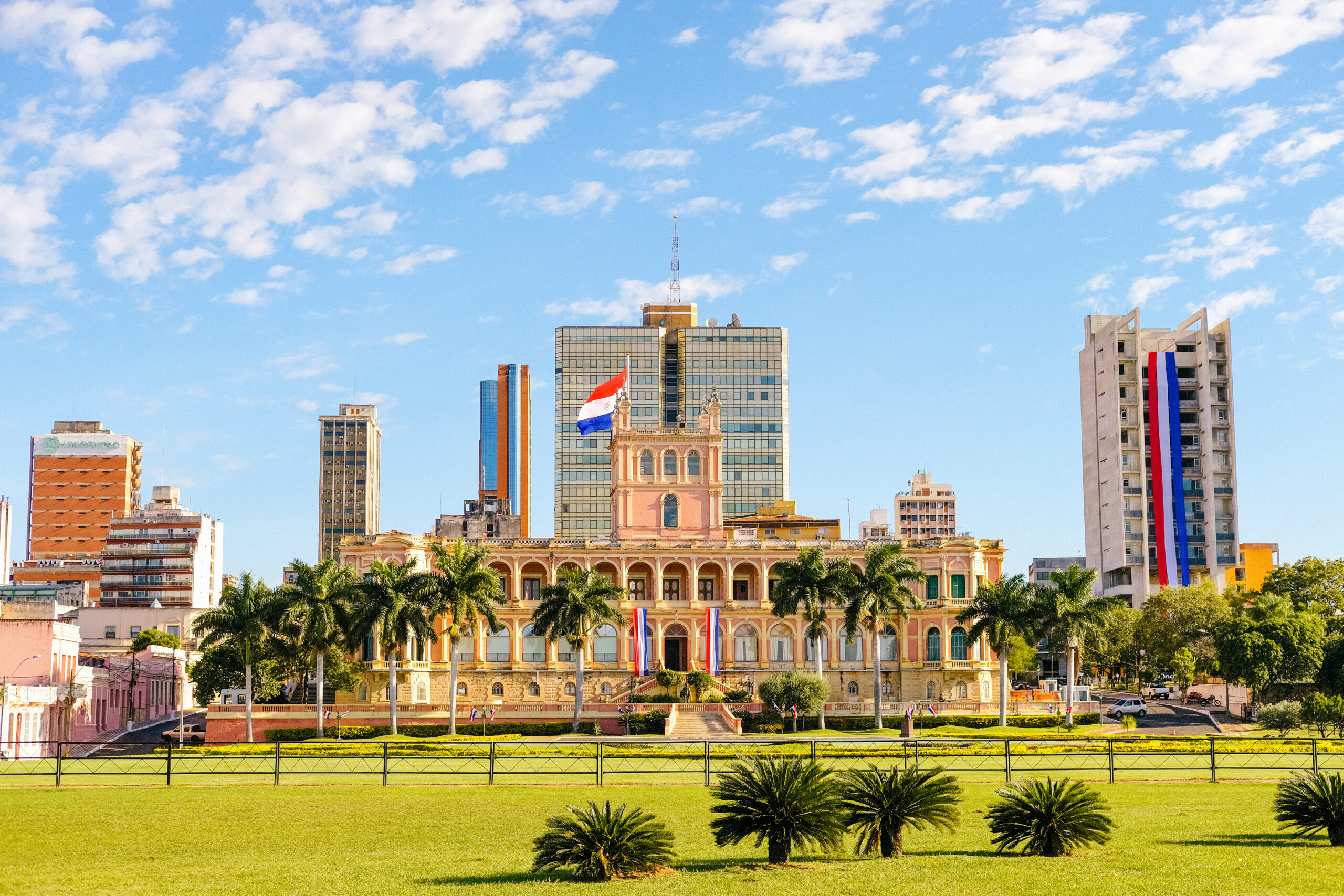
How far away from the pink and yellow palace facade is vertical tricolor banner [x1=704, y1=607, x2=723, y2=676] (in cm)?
108

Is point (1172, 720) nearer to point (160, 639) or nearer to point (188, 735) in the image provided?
point (188, 735)

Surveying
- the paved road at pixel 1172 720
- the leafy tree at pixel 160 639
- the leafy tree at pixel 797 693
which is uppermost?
the leafy tree at pixel 160 639

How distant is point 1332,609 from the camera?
119188 millimetres

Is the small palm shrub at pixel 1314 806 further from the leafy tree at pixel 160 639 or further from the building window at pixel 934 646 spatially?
the leafy tree at pixel 160 639

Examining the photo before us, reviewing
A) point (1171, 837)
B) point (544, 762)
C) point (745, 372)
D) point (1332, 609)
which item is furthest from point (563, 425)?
point (1171, 837)

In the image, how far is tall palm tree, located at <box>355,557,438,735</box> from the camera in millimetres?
84562

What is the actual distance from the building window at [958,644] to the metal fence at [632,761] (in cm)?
3633

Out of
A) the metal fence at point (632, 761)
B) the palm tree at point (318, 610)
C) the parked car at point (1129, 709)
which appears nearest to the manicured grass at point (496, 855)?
the metal fence at point (632, 761)

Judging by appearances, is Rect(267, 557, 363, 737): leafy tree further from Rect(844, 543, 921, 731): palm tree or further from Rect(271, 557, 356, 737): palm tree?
Rect(844, 543, 921, 731): palm tree

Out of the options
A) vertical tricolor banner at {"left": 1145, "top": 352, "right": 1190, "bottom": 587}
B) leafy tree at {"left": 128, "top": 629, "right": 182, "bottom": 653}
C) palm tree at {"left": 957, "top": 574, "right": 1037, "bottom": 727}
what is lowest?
leafy tree at {"left": 128, "top": 629, "right": 182, "bottom": 653}

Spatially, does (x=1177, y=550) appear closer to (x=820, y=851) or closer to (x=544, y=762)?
(x=544, y=762)

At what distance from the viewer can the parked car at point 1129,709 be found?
3866 inches

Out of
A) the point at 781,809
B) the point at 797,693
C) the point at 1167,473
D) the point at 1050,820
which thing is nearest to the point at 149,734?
the point at 797,693

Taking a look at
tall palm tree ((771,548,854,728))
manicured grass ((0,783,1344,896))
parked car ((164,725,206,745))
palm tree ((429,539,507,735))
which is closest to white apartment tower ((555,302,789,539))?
parked car ((164,725,206,745))
